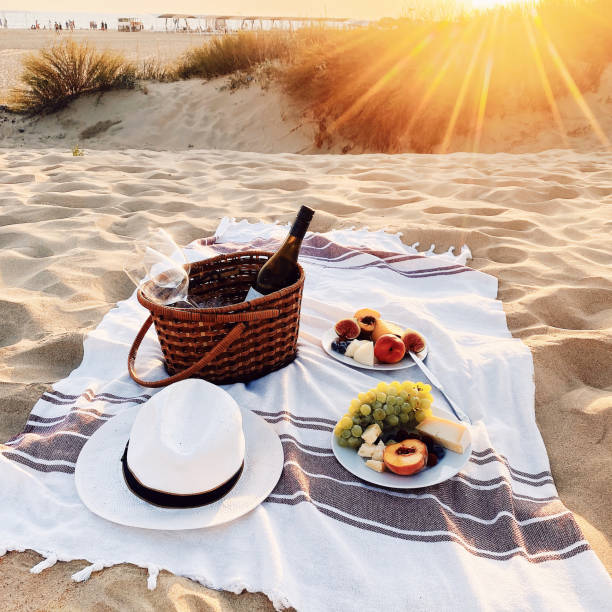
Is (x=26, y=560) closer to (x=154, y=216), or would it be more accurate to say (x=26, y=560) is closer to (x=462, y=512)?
(x=462, y=512)

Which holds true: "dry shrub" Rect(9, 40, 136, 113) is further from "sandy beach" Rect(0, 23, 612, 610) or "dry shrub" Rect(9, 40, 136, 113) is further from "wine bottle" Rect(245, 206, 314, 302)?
"wine bottle" Rect(245, 206, 314, 302)

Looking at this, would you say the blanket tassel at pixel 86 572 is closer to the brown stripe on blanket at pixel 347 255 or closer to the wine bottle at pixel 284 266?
the wine bottle at pixel 284 266

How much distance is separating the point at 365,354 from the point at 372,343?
0.06 m

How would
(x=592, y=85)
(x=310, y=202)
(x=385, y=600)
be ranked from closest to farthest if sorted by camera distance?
1. (x=385, y=600)
2. (x=310, y=202)
3. (x=592, y=85)

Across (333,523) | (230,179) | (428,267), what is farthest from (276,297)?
(230,179)

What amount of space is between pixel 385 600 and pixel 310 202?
3.54m

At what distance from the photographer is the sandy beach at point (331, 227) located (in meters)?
1.58

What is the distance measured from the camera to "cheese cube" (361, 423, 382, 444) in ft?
5.07

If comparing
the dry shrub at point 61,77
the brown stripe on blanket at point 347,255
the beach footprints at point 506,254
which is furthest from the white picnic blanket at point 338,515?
the dry shrub at point 61,77

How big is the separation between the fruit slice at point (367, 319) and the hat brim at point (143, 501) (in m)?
0.75

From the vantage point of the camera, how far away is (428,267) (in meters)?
3.14

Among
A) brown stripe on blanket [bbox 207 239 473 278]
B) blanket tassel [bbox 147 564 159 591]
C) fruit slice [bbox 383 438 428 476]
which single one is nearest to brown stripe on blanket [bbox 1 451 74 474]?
blanket tassel [bbox 147 564 159 591]

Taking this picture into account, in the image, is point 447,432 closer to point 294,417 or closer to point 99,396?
point 294,417

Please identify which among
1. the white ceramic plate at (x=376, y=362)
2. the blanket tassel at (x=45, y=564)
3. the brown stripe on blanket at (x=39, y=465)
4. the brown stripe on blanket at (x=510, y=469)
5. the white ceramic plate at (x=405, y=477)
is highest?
the white ceramic plate at (x=405, y=477)
